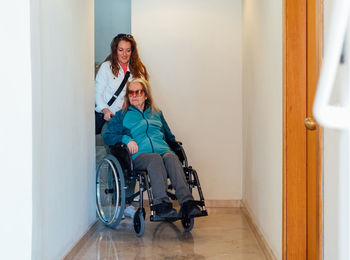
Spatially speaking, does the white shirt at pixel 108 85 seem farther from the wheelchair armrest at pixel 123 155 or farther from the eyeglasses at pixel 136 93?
the wheelchair armrest at pixel 123 155

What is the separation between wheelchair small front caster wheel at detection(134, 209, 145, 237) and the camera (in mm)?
3221

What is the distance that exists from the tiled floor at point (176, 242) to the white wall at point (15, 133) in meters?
0.94

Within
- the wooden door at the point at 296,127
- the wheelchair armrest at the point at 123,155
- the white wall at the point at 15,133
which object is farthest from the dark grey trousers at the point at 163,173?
the white wall at the point at 15,133

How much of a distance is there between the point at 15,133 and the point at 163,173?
158 centimetres

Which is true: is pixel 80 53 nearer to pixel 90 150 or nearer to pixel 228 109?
pixel 90 150

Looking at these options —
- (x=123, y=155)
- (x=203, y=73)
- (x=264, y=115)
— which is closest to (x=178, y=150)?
(x=123, y=155)

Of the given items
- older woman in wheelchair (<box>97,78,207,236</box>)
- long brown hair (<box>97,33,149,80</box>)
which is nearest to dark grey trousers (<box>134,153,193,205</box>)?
older woman in wheelchair (<box>97,78,207,236</box>)

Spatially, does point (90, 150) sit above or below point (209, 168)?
above

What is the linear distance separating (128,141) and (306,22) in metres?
1.75

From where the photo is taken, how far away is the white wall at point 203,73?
4.41m


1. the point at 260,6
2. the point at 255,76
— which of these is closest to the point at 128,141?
the point at 255,76

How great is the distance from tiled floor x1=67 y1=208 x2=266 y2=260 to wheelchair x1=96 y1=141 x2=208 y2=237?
107 millimetres

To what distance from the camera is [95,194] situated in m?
3.52

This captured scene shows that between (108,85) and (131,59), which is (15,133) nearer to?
(108,85)
